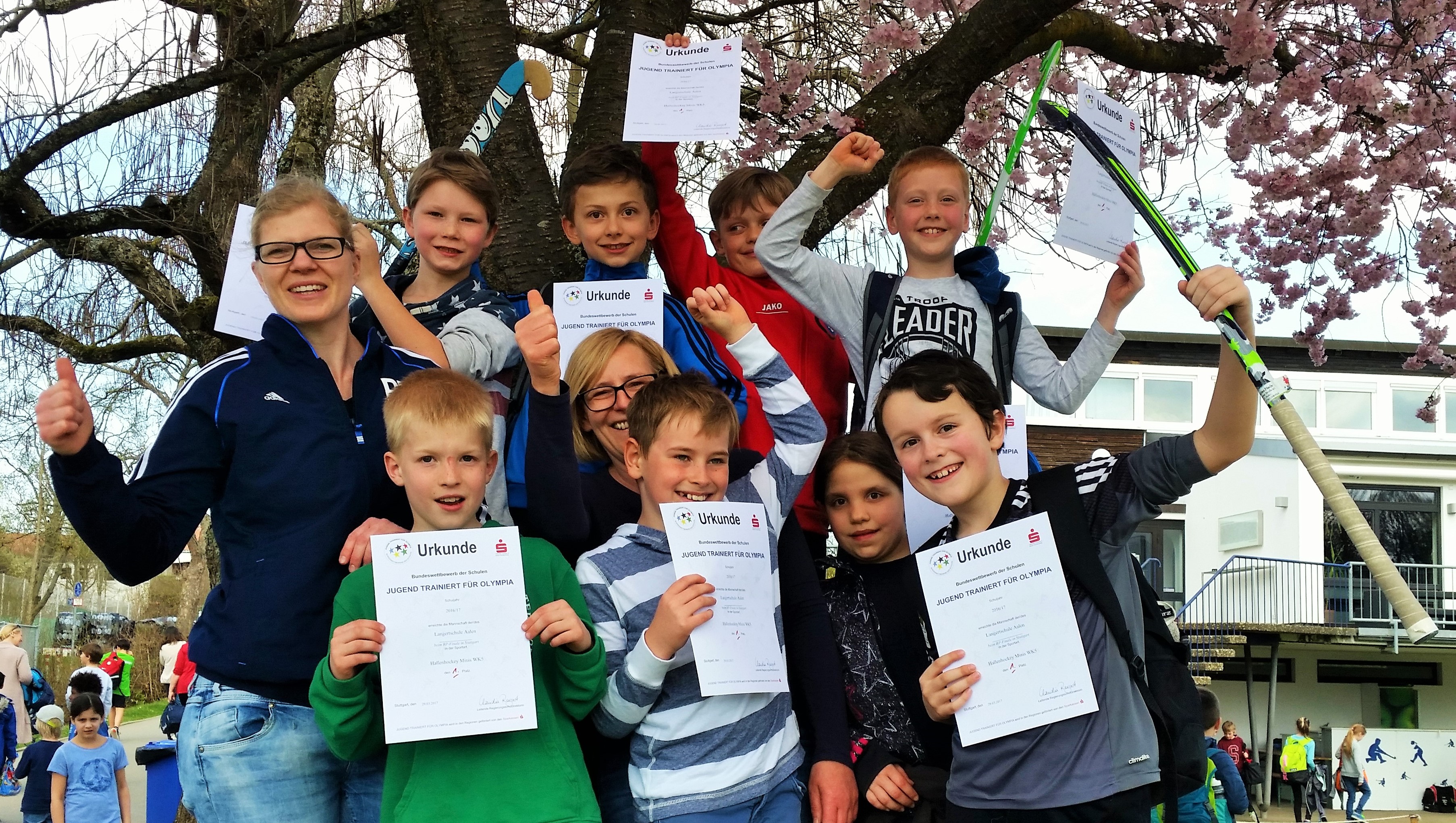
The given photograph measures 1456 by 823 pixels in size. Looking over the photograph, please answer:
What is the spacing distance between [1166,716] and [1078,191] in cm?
166

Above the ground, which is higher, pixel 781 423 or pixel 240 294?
pixel 240 294

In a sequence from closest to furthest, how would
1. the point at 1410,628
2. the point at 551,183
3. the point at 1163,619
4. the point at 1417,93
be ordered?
1. the point at 1410,628
2. the point at 1163,619
3. the point at 551,183
4. the point at 1417,93

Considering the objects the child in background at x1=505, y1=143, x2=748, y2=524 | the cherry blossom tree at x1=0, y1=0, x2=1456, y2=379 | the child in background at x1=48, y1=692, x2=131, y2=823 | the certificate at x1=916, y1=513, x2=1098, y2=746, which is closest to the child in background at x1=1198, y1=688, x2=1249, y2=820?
the cherry blossom tree at x1=0, y1=0, x2=1456, y2=379

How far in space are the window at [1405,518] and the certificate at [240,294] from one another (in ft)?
81.4

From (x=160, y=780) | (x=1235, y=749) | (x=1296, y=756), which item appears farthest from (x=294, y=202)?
(x=1296, y=756)

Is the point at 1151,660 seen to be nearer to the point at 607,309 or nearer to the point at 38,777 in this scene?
the point at 607,309

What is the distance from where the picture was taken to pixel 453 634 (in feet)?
7.45

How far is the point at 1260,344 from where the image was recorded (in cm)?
2686

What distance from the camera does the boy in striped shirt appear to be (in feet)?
8.07

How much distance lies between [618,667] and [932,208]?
1774 mm

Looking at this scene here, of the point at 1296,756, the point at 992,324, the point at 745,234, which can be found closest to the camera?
the point at 992,324

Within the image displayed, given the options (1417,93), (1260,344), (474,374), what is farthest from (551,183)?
(1260,344)

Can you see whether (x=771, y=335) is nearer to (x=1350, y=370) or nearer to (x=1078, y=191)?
(x=1078, y=191)

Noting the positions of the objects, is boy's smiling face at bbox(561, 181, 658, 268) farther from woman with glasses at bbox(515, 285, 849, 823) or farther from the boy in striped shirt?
the boy in striped shirt
